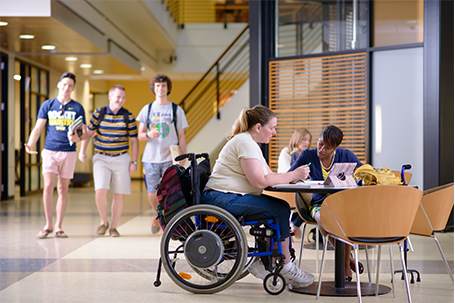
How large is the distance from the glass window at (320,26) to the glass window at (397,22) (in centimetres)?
14

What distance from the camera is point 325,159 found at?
13.1 ft

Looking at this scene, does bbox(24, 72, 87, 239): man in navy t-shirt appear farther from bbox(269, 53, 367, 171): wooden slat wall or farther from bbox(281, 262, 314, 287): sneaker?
bbox(281, 262, 314, 287): sneaker

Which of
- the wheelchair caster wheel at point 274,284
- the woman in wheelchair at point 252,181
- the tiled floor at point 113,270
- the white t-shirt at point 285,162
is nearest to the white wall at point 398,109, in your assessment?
the tiled floor at point 113,270

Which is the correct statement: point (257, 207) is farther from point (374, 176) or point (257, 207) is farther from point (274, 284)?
point (374, 176)

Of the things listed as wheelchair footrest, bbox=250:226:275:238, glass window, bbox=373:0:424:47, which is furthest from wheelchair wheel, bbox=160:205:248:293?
glass window, bbox=373:0:424:47

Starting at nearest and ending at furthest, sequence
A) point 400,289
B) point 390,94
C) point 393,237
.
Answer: point 393,237 < point 400,289 < point 390,94

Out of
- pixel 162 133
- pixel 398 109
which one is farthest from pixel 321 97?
pixel 162 133

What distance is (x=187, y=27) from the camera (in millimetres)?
14195

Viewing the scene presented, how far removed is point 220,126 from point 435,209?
21.2 feet

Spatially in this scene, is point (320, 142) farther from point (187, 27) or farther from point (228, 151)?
point (187, 27)

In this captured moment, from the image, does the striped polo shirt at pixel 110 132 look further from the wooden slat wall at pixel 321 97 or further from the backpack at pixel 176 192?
the wooden slat wall at pixel 321 97

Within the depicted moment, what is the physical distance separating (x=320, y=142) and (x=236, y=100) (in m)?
5.90

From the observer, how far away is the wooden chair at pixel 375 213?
3.01 metres

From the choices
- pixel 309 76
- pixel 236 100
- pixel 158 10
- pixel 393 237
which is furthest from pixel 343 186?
pixel 158 10
